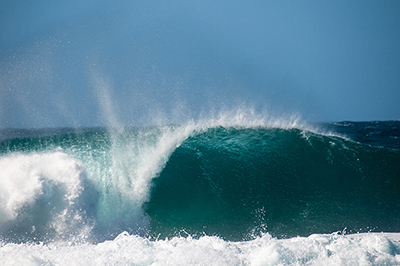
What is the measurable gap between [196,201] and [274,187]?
5.97 ft

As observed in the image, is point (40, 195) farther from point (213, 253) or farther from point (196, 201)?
point (213, 253)

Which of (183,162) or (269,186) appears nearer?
(269,186)

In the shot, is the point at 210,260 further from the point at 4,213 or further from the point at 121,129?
the point at 121,129

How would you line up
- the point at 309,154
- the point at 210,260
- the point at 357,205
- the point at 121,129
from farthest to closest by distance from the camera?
1. the point at 121,129
2. the point at 309,154
3. the point at 357,205
4. the point at 210,260

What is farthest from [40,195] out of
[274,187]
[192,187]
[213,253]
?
[274,187]

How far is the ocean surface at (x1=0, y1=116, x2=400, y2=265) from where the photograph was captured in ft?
9.23

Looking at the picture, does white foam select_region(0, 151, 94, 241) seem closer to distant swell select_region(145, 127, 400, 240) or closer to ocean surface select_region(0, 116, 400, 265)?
ocean surface select_region(0, 116, 400, 265)

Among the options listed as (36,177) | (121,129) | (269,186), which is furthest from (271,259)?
(121,129)

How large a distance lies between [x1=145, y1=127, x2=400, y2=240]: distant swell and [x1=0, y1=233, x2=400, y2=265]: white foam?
1108mm

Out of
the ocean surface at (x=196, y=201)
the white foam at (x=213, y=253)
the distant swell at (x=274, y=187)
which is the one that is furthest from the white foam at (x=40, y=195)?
the white foam at (x=213, y=253)

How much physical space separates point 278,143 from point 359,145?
7.89 feet

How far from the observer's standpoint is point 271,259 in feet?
8.68

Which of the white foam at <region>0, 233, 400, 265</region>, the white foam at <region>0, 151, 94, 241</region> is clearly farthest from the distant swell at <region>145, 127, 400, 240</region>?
the white foam at <region>0, 151, 94, 241</region>

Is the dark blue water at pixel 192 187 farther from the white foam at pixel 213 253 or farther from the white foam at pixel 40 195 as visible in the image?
the white foam at pixel 213 253
